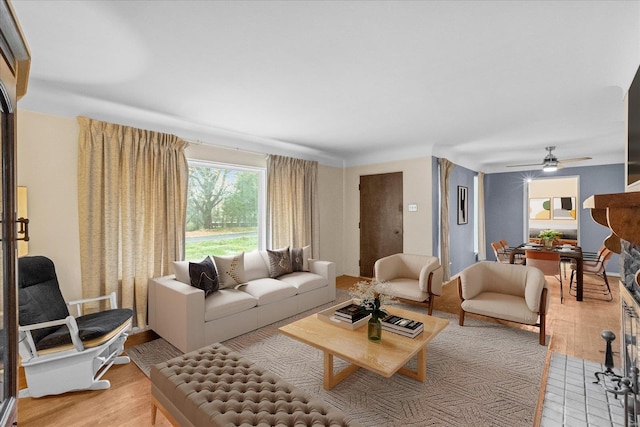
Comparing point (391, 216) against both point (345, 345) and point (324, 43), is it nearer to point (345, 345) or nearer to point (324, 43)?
point (345, 345)

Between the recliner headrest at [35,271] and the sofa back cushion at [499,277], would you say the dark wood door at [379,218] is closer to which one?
the sofa back cushion at [499,277]

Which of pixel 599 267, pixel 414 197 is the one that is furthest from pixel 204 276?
pixel 599 267

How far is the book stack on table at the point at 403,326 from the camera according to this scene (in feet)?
7.98

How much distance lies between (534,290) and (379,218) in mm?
3016

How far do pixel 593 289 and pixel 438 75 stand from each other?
499 centimetres

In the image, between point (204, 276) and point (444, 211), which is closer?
point (204, 276)

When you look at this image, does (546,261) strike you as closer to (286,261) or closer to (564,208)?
(564,208)

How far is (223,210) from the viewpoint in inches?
174

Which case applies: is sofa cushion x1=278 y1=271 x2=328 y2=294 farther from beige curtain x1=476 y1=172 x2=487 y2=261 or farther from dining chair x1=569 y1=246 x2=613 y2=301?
beige curtain x1=476 y1=172 x2=487 y2=261

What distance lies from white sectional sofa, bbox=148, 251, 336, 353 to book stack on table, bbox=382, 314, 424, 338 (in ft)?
4.92

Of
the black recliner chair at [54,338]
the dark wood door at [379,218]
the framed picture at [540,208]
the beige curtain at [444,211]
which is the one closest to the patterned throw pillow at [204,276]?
the black recliner chair at [54,338]

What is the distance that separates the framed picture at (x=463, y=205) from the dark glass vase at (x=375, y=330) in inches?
177

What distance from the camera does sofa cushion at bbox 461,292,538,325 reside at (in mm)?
2994

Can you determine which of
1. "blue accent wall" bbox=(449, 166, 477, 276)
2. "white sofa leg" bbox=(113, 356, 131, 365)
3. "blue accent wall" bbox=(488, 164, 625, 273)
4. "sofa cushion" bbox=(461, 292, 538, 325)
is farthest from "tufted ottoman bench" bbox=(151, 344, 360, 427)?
"blue accent wall" bbox=(488, 164, 625, 273)
